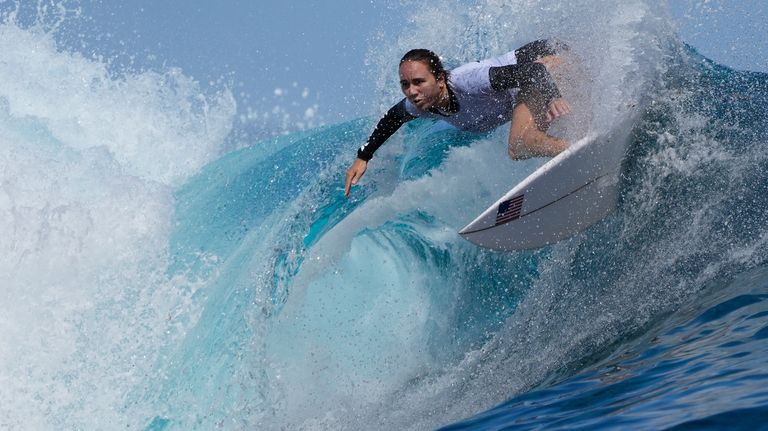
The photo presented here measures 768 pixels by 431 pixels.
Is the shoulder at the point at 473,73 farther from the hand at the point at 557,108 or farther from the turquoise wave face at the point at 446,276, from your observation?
the turquoise wave face at the point at 446,276

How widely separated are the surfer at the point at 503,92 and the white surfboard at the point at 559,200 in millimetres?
161

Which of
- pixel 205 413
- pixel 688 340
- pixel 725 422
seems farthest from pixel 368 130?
pixel 725 422

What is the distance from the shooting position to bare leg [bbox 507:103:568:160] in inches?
193

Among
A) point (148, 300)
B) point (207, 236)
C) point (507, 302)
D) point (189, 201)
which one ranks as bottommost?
point (507, 302)

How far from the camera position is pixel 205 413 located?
16.7 feet

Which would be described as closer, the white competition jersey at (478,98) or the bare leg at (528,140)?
the bare leg at (528,140)

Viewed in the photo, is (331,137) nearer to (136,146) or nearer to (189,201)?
(189,201)

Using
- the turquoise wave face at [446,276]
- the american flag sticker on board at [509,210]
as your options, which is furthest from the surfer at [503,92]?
the turquoise wave face at [446,276]

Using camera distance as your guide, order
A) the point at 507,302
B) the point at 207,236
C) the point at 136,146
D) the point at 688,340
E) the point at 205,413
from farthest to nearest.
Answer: the point at 136,146 → the point at 207,236 → the point at 507,302 → the point at 205,413 → the point at 688,340

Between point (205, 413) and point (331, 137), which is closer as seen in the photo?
point (205, 413)

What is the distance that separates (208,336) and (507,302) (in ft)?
6.32

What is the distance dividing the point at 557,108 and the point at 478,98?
0.56 m

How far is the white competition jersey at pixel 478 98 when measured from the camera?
16.7 feet

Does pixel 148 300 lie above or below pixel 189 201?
below
